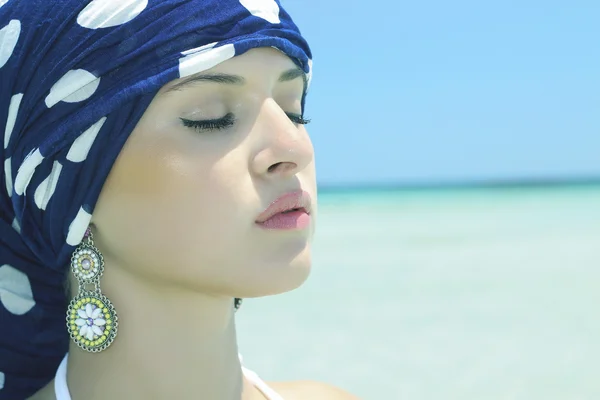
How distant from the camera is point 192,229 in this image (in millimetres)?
1433

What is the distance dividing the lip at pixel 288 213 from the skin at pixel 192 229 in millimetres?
14

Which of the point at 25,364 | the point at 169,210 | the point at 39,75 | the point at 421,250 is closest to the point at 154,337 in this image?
the point at 169,210

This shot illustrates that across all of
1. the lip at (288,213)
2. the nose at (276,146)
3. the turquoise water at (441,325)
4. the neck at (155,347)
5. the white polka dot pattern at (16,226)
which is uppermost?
the nose at (276,146)

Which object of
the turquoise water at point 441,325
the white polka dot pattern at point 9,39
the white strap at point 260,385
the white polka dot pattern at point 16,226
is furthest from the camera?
the turquoise water at point 441,325

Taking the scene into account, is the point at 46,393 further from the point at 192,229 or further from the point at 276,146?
the point at 276,146

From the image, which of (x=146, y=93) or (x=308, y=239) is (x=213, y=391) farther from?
(x=146, y=93)

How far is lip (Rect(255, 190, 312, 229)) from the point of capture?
146cm

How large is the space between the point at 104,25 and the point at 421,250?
8913 mm

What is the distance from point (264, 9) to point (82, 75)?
0.43m

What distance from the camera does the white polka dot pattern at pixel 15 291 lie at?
170 cm

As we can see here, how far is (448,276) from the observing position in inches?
302

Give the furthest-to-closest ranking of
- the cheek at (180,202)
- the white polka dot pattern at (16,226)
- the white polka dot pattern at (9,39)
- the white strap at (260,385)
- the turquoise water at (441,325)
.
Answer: the turquoise water at (441,325)
the white strap at (260,385)
the white polka dot pattern at (16,226)
the white polka dot pattern at (9,39)
the cheek at (180,202)

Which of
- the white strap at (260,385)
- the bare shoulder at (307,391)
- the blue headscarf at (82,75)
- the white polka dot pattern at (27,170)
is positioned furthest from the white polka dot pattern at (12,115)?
→ the bare shoulder at (307,391)

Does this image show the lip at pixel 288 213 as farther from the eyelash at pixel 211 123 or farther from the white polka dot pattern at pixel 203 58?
the white polka dot pattern at pixel 203 58
